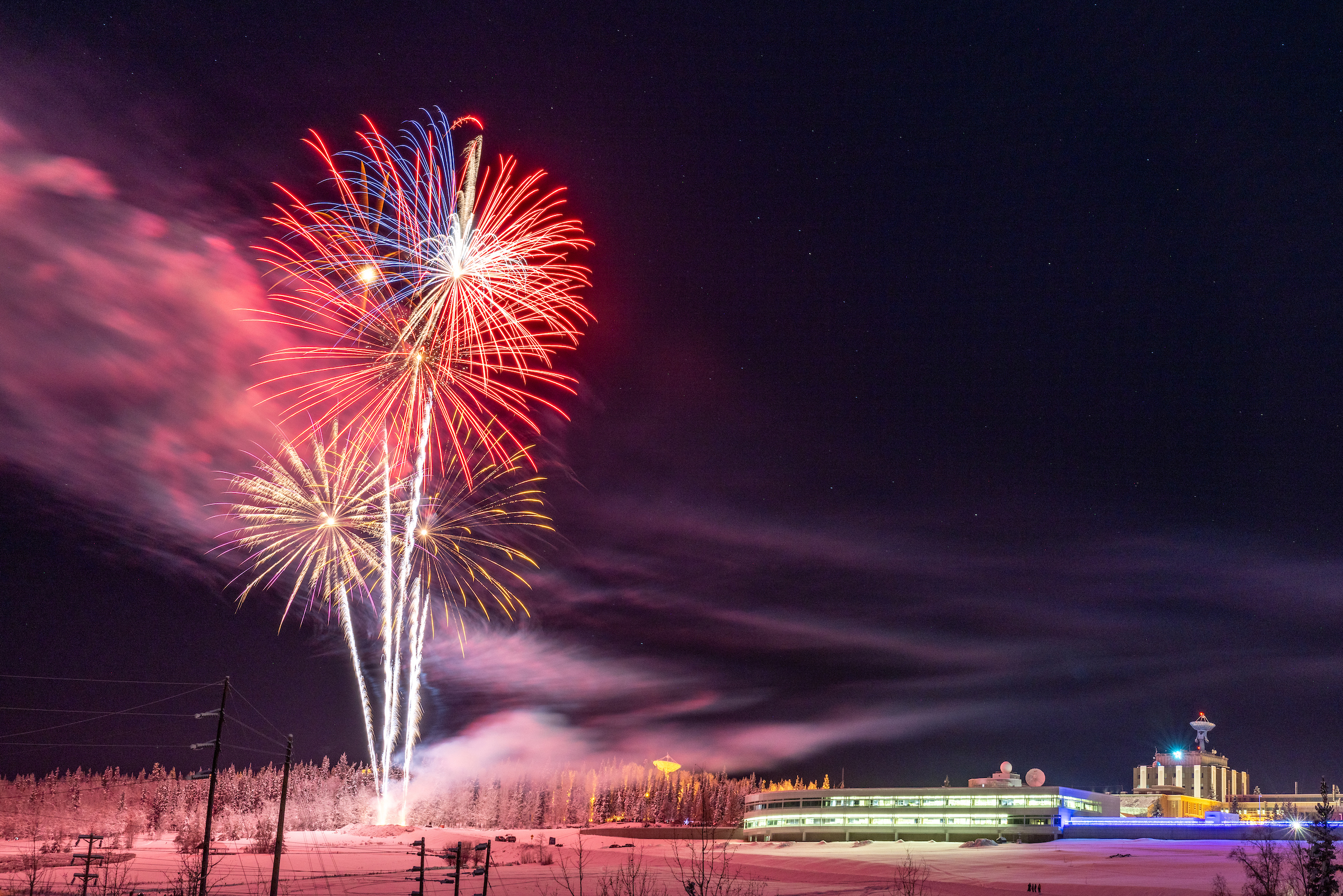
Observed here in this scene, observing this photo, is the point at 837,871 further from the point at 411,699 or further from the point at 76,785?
the point at 76,785

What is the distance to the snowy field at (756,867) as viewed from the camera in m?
58.5

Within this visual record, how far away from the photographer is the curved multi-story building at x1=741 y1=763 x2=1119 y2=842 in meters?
91.7

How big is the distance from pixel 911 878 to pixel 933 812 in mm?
38905

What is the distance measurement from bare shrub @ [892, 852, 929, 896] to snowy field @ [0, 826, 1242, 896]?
0.74 metres

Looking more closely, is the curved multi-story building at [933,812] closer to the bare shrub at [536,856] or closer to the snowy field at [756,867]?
the snowy field at [756,867]

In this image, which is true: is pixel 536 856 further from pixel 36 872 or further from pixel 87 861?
pixel 87 861

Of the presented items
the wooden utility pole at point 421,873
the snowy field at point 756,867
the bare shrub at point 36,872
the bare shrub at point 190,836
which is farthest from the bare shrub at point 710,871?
the bare shrub at point 36,872

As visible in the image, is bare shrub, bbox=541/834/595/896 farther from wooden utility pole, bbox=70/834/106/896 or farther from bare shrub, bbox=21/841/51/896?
bare shrub, bbox=21/841/51/896

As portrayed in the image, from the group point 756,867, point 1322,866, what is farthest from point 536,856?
point 1322,866

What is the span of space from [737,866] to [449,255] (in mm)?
49562

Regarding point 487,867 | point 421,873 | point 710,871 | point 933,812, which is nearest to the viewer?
point 421,873

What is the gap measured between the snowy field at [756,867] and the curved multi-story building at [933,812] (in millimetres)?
2779

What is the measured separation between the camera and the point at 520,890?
6066 centimetres

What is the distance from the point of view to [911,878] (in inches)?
2343
